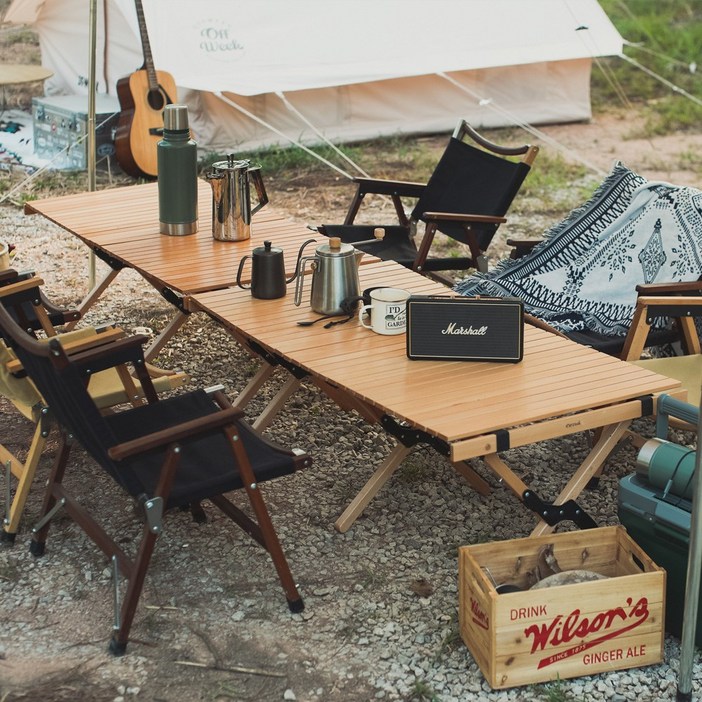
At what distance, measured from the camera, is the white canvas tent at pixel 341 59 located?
7500 millimetres

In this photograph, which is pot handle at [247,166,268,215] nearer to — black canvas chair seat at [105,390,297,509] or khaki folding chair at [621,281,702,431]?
black canvas chair seat at [105,390,297,509]

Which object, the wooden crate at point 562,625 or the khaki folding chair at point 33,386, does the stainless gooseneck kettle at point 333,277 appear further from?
the wooden crate at point 562,625

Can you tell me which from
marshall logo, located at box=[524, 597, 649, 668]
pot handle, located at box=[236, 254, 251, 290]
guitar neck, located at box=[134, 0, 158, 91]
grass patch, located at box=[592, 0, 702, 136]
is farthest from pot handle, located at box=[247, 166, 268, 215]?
grass patch, located at box=[592, 0, 702, 136]

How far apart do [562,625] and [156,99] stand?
5463mm

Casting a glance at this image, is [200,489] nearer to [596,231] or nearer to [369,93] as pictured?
[596,231]

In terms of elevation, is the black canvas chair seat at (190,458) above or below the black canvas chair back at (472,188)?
below

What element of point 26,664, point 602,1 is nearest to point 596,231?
point 26,664

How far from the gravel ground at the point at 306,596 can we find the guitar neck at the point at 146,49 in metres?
Answer: 3.46

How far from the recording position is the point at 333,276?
12.1 ft

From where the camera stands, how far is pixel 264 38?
25.1 ft

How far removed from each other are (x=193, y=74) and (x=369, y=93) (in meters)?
1.59

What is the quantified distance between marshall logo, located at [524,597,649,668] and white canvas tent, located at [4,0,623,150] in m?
4.70

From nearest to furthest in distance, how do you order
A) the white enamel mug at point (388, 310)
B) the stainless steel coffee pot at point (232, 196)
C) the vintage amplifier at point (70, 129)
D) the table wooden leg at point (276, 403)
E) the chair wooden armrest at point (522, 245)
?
the white enamel mug at point (388, 310) → the table wooden leg at point (276, 403) → the stainless steel coffee pot at point (232, 196) → the chair wooden armrest at point (522, 245) → the vintage amplifier at point (70, 129)

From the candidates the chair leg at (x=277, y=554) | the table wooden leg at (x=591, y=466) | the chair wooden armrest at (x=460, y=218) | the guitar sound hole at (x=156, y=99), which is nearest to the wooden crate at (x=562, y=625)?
the table wooden leg at (x=591, y=466)
